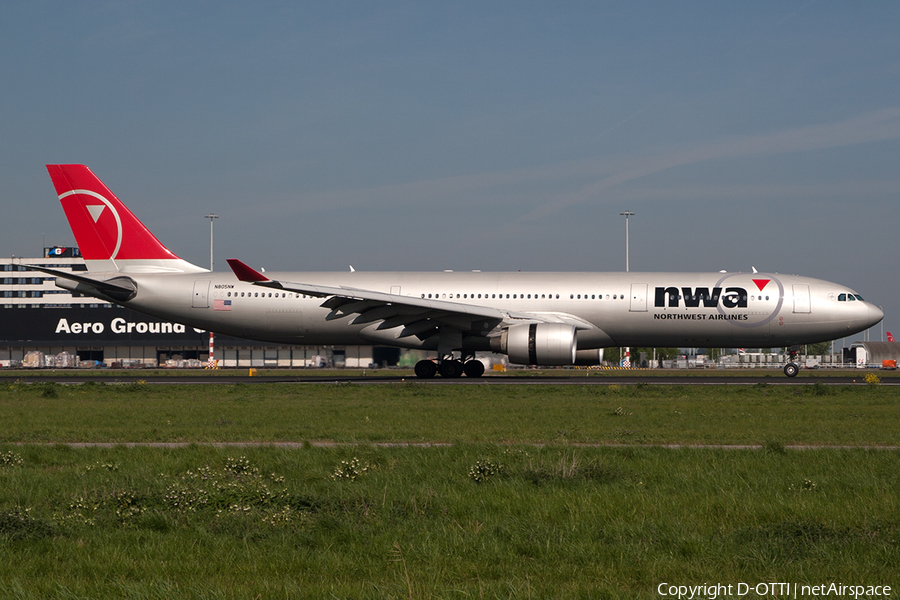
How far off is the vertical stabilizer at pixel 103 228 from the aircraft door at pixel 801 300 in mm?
25780

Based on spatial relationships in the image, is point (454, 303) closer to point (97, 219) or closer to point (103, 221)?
point (103, 221)

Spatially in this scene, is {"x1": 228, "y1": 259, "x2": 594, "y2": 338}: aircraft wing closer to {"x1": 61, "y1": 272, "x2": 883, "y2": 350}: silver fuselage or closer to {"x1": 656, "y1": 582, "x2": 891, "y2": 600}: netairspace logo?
{"x1": 61, "y1": 272, "x2": 883, "y2": 350}: silver fuselage

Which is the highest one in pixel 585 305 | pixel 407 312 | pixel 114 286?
pixel 114 286

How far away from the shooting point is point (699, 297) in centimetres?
3288

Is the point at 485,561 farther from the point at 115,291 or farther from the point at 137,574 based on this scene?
the point at 115,291

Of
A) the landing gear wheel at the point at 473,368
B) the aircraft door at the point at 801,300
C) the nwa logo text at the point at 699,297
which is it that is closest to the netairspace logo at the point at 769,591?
the nwa logo text at the point at 699,297

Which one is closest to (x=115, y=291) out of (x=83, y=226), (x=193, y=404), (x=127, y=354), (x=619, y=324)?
(x=83, y=226)

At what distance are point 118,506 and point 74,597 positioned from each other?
116 inches

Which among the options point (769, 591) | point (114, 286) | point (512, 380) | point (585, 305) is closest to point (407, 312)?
point (512, 380)

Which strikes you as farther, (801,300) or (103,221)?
(103,221)

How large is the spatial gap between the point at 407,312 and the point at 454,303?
2538 mm

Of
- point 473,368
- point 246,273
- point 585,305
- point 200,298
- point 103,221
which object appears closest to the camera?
point 246,273

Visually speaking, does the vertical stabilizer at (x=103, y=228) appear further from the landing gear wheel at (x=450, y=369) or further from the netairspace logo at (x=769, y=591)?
the netairspace logo at (x=769, y=591)

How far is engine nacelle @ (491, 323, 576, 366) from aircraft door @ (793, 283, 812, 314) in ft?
31.2
